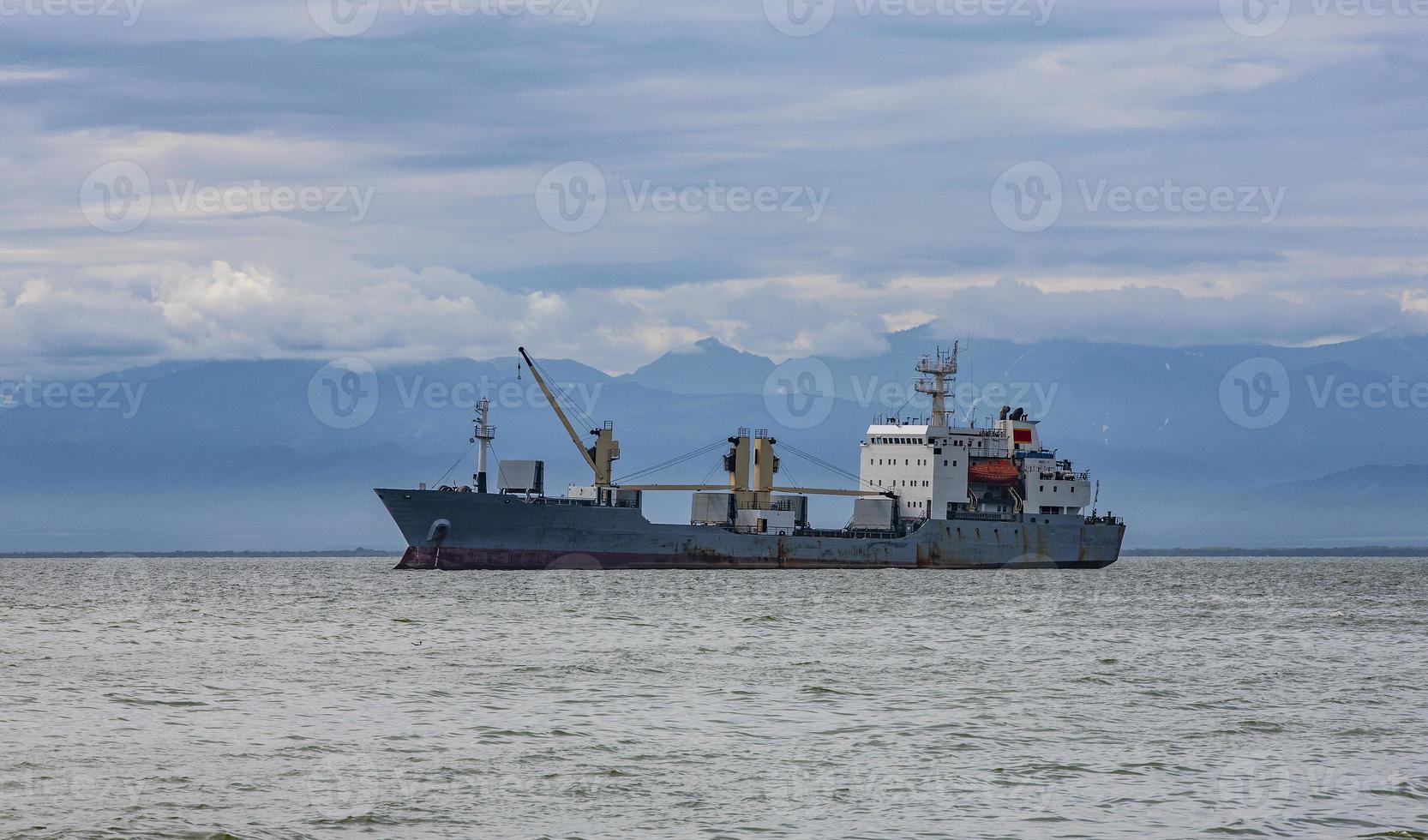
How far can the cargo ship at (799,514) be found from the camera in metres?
77.7

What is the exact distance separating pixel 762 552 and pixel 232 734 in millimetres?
63176

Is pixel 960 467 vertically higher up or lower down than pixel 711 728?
higher up

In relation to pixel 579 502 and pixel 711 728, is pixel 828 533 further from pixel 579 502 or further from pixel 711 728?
pixel 711 728

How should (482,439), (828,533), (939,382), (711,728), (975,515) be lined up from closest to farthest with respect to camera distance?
(711,728), (482,439), (828,533), (975,515), (939,382)

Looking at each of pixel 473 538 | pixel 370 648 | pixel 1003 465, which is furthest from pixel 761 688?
pixel 1003 465

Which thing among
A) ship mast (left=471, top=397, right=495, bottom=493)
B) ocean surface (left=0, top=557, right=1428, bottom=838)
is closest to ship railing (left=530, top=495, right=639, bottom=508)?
ship mast (left=471, top=397, right=495, bottom=493)

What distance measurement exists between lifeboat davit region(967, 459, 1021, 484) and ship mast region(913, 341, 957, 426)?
3.69 m

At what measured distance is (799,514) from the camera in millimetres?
91125

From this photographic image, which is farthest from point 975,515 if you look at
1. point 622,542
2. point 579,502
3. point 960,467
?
point 579,502

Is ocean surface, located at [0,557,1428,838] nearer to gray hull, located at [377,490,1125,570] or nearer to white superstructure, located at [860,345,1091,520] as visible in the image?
gray hull, located at [377,490,1125,570]

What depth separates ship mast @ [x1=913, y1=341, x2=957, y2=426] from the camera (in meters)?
93.8

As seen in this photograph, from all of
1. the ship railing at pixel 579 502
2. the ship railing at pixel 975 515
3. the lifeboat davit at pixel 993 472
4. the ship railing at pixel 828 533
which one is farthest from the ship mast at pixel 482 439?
the lifeboat davit at pixel 993 472

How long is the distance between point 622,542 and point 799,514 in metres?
15.3

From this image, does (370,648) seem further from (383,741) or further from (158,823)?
(158,823)
